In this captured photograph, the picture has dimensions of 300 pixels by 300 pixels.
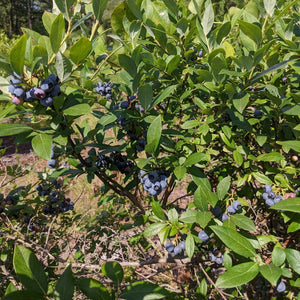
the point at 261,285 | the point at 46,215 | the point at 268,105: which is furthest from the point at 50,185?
the point at 261,285

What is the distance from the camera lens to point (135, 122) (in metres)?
1.09

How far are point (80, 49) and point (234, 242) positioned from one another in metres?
0.70

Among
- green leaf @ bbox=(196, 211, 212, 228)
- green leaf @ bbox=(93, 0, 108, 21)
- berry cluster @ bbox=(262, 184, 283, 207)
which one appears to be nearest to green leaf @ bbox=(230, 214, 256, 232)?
green leaf @ bbox=(196, 211, 212, 228)

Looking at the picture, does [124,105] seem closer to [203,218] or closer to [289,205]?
[203,218]

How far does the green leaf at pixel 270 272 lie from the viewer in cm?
63

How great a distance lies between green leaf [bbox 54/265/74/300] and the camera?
52cm

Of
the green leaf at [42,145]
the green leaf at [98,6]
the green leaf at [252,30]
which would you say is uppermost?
the green leaf at [98,6]

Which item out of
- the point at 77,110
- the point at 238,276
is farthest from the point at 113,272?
the point at 77,110

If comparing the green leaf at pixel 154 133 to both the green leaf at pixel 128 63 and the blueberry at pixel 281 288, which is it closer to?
the green leaf at pixel 128 63

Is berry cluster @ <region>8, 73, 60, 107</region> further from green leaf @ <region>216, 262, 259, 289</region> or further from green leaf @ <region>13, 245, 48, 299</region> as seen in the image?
green leaf @ <region>216, 262, 259, 289</region>

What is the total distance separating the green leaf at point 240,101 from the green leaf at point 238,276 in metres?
0.48

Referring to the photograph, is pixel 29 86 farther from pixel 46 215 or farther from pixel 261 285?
pixel 261 285

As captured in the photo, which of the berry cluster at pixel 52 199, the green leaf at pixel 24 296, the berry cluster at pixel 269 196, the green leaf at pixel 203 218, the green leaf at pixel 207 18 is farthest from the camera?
the berry cluster at pixel 52 199

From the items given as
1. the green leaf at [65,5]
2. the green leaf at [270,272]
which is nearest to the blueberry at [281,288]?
the green leaf at [270,272]
